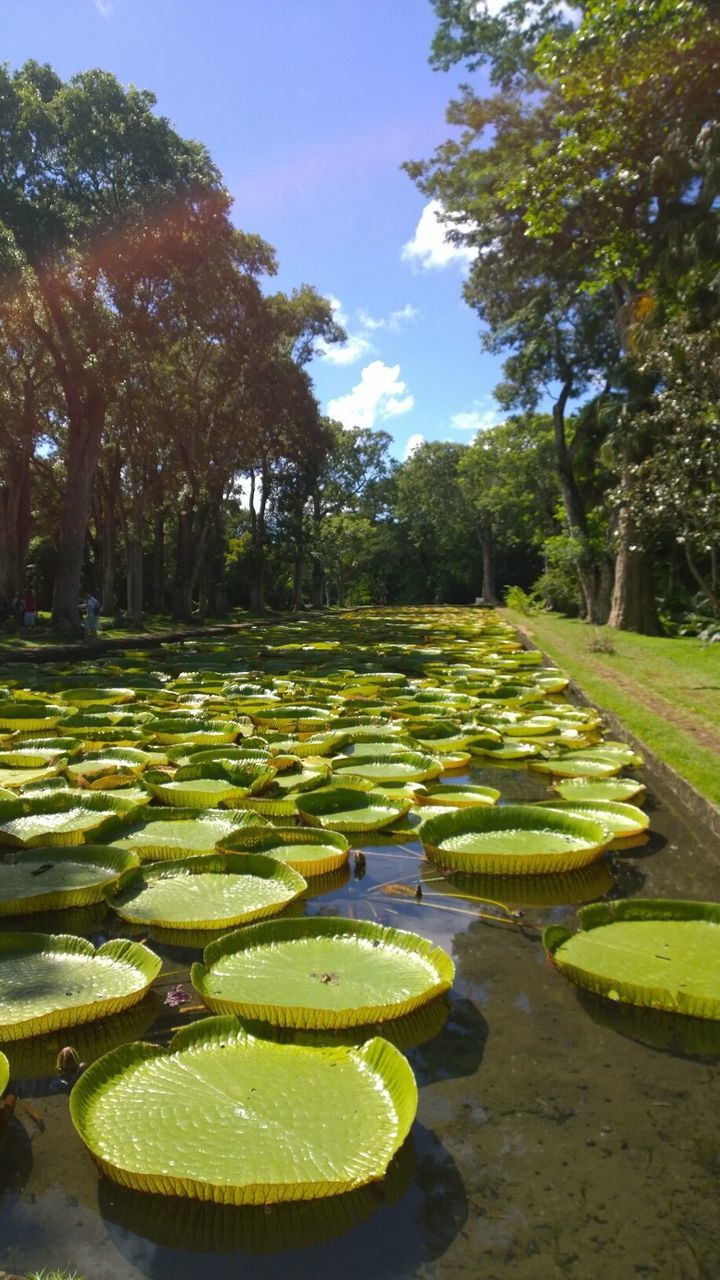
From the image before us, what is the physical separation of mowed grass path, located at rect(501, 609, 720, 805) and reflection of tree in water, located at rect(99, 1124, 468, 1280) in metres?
2.90

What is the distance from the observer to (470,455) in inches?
1447

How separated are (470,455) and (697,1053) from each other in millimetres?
36497

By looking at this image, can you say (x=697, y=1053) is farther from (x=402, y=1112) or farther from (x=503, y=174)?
(x=503, y=174)

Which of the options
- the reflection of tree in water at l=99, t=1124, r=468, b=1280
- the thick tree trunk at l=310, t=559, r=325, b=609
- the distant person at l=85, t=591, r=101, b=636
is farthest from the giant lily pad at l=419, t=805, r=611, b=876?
the thick tree trunk at l=310, t=559, r=325, b=609

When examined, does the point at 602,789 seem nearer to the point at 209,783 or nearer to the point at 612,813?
the point at 612,813

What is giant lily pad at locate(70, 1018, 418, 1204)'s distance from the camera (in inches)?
53.5

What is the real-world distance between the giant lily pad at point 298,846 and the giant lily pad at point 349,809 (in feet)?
0.89

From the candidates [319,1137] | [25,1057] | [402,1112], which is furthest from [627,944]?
[25,1057]

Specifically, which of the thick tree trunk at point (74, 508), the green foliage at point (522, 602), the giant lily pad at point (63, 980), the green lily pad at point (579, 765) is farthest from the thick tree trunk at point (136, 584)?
the giant lily pad at point (63, 980)

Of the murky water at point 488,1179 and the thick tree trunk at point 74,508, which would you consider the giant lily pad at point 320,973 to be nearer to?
the murky water at point 488,1179

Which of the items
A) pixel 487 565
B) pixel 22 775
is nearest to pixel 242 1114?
pixel 22 775

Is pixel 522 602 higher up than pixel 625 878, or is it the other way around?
pixel 522 602

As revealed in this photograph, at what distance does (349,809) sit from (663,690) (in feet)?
17.0

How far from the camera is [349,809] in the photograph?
12.5 feet
